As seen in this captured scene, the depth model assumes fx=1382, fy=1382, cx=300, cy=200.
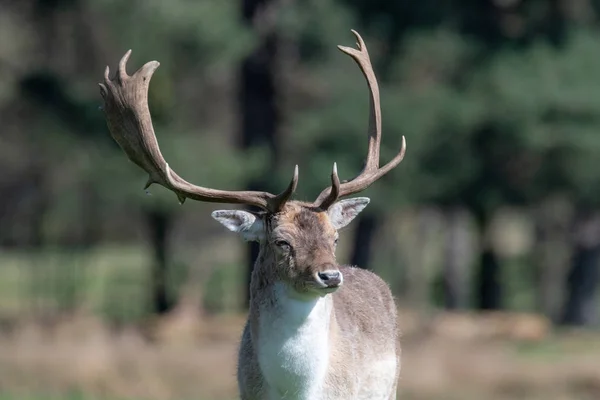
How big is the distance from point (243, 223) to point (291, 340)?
85 centimetres

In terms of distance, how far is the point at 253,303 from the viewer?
8398 mm

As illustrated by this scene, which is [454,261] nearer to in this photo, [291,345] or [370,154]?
[370,154]

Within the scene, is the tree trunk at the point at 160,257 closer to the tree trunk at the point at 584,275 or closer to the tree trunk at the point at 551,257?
the tree trunk at the point at 584,275

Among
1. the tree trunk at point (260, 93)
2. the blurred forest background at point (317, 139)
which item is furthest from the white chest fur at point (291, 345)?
the tree trunk at point (260, 93)

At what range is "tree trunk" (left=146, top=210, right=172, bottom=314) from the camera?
27.7 metres

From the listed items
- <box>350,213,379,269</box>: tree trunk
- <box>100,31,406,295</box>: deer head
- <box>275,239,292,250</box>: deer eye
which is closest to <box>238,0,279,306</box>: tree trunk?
<box>350,213,379,269</box>: tree trunk

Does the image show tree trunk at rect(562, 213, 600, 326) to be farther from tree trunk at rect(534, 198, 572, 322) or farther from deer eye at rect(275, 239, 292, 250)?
deer eye at rect(275, 239, 292, 250)

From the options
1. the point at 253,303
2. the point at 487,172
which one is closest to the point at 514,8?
the point at 487,172

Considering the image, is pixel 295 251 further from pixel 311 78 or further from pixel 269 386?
pixel 311 78

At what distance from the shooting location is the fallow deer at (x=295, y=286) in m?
8.07

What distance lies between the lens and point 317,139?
23359 millimetres

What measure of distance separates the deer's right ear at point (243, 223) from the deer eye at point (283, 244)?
25 centimetres

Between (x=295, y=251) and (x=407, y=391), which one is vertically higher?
(x=295, y=251)

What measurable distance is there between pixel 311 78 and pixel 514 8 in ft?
15.5
